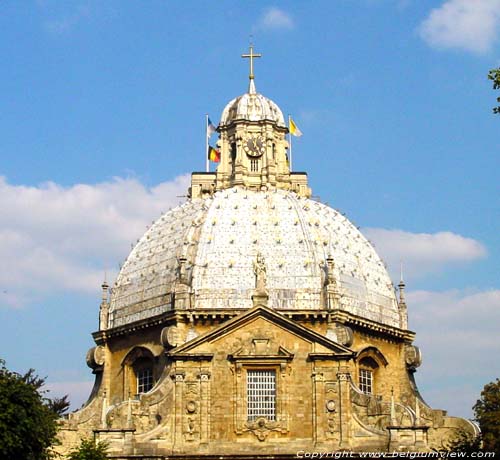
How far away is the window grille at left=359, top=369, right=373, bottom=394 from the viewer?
3665 inches

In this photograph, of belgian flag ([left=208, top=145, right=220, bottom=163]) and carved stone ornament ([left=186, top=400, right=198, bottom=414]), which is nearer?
carved stone ornament ([left=186, top=400, right=198, bottom=414])

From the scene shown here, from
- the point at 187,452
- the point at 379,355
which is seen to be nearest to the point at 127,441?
the point at 187,452

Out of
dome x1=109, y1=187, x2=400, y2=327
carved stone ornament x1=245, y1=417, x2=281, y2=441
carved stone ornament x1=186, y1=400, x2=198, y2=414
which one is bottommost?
carved stone ornament x1=245, y1=417, x2=281, y2=441

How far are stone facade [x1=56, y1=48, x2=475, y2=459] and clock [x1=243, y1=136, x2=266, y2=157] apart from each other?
0.10m

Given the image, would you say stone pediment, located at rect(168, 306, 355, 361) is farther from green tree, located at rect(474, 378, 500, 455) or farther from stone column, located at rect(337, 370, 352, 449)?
green tree, located at rect(474, 378, 500, 455)

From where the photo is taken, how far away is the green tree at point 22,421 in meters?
70.9

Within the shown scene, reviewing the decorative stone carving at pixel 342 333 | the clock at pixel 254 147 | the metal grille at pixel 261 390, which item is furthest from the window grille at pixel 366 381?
the clock at pixel 254 147

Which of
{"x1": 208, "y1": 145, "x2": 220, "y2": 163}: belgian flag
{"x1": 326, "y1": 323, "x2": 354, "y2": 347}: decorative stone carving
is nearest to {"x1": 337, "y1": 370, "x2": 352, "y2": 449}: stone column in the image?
{"x1": 326, "y1": 323, "x2": 354, "y2": 347}: decorative stone carving

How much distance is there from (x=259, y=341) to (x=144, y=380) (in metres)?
12.7

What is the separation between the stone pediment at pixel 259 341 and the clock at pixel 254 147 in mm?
23866

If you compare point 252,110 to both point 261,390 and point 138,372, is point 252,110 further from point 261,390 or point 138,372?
point 261,390

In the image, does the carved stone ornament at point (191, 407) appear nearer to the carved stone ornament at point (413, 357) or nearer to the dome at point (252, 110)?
the carved stone ornament at point (413, 357)

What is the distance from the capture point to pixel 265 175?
103312mm

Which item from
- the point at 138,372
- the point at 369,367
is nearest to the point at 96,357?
the point at 138,372
